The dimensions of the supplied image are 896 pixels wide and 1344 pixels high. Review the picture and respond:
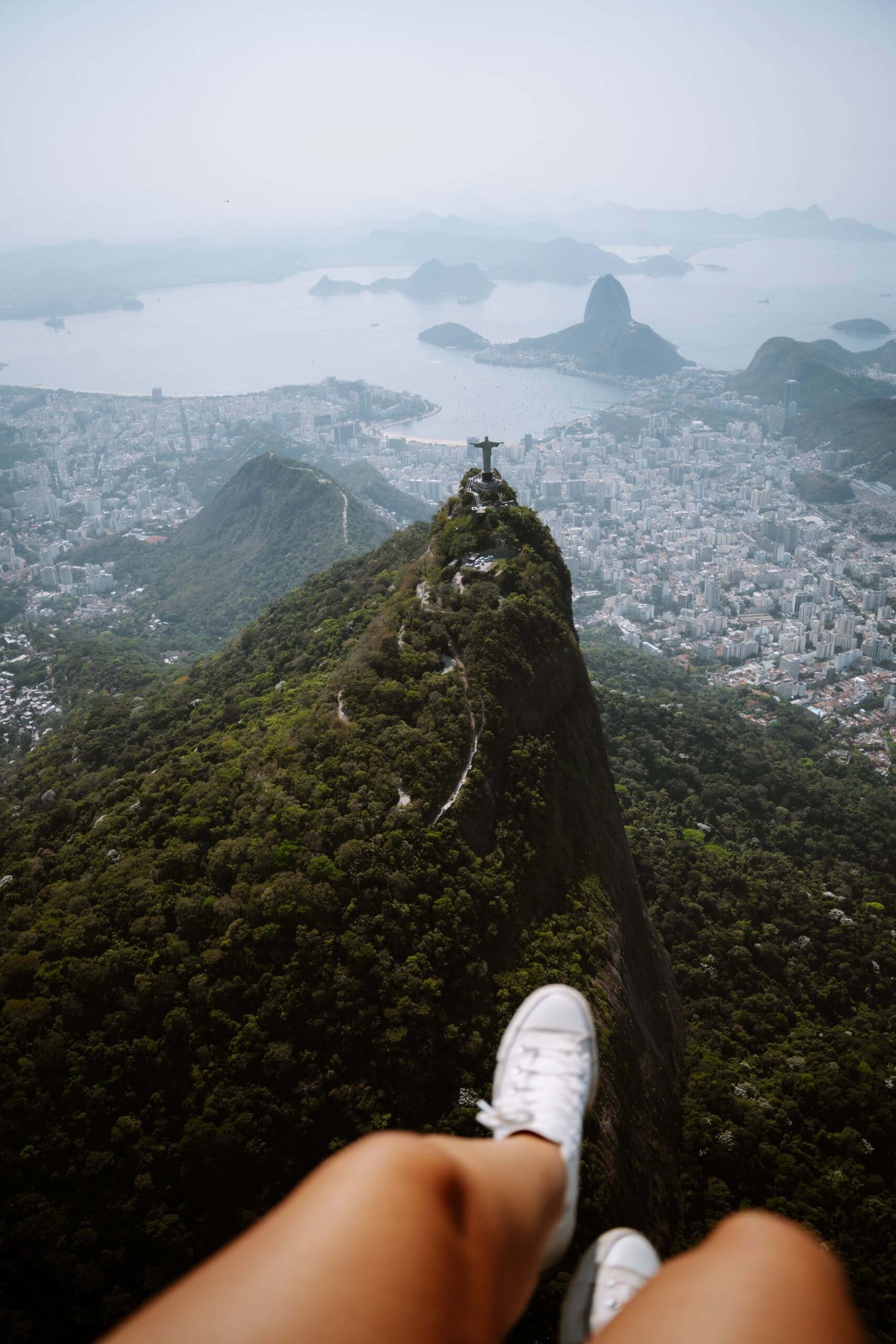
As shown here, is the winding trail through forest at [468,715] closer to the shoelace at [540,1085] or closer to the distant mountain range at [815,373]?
the shoelace at [540,1085]

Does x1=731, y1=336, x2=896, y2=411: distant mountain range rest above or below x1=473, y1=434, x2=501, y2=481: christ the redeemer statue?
above

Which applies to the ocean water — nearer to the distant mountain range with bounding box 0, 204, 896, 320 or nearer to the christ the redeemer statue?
the distant mountain range with bounding box 0, 204, 896, 320

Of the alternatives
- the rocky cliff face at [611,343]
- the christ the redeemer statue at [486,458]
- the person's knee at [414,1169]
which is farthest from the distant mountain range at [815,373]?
the person's knee at [414,1169]

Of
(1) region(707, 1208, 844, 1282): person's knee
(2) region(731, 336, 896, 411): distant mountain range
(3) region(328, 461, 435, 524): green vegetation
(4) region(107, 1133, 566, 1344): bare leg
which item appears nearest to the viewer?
(4) region(107, 1133, 566, 1344): bare leg

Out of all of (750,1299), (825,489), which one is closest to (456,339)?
(825,489)

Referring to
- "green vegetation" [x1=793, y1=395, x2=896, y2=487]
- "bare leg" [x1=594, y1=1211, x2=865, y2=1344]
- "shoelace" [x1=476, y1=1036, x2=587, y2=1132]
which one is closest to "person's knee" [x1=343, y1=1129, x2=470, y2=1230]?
"bare leg" [x1=594, y1=1211, x2=865, y2=1344]

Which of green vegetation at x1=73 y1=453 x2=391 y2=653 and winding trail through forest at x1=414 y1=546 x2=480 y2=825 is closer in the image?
winding trail through forest at x1=414 y1=546 x2=480 y2=825
